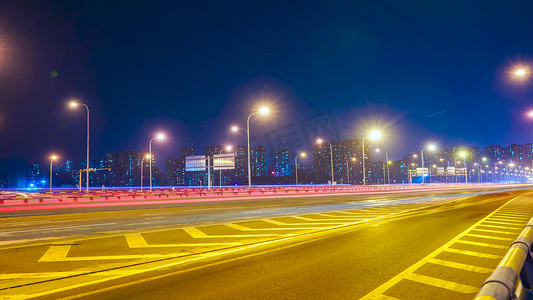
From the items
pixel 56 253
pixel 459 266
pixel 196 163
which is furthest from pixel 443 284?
pixel 196 163

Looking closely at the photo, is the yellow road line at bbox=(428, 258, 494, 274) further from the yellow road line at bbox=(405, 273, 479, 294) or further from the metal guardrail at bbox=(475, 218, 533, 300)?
the metal guardrail at bbox=(475, 218, 533, 300)

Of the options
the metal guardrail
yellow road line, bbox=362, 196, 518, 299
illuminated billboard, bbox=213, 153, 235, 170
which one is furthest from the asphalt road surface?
illuminated billboard, bbox=213, 153, 235, 170

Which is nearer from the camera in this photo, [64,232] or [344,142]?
[64,232]

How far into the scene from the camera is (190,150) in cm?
11981

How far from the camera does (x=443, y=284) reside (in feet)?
16.9

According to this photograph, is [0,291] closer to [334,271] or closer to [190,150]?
[334,271]

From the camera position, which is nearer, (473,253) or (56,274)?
(56,274)

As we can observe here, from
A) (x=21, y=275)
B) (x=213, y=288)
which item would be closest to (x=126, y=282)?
(x=213, y=288)

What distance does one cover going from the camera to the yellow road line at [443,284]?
4863 millimetres

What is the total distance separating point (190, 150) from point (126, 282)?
117438 millimetres

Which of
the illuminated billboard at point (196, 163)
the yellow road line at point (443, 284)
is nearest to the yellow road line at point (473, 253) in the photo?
the yellow road line at point (443, 284)

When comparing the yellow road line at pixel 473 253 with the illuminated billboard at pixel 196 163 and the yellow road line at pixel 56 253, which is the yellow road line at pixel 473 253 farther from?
the illuminated billboard at pixel 196 163

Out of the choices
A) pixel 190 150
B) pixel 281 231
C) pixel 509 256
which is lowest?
pixel 281 231

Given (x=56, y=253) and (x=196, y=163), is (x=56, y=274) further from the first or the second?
(x=196, y=163)
